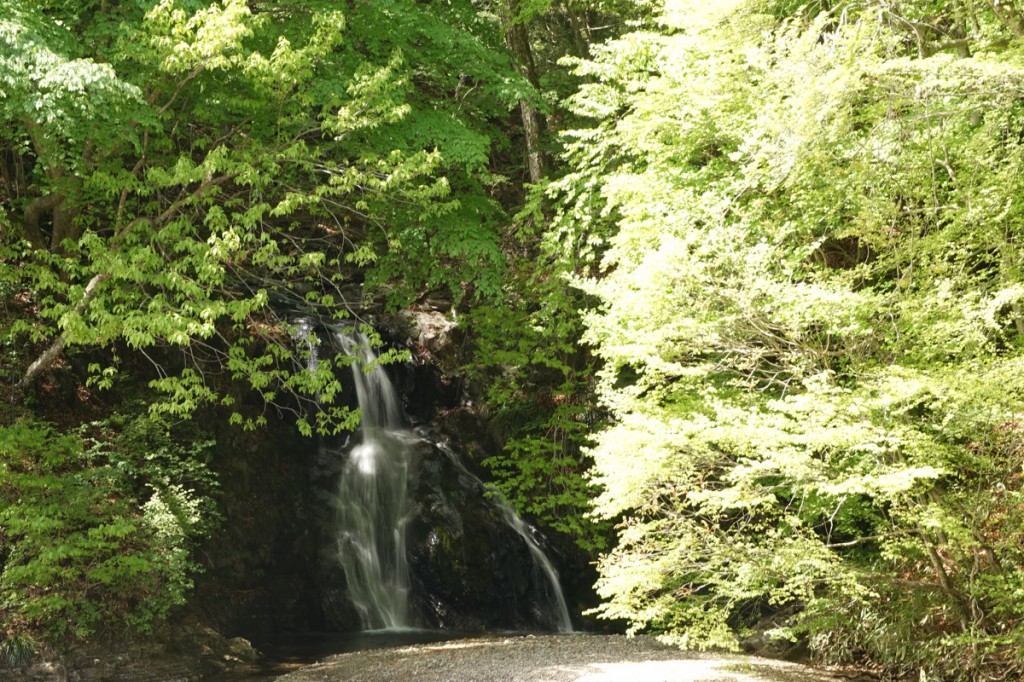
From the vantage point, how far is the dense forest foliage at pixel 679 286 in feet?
21.6

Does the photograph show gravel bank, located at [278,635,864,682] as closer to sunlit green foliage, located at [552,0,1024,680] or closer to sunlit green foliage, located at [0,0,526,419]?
sunlit green foliage, located at [552,0,1024,680]

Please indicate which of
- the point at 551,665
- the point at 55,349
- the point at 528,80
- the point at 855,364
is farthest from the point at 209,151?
the point at 855,364

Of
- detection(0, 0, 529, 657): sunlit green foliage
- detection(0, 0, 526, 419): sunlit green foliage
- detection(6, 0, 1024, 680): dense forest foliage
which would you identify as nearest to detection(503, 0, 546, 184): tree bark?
detection(0, 0, 526, 419): sunlit green foliage

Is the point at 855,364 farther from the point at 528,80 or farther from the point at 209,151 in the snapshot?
the point at 528,80

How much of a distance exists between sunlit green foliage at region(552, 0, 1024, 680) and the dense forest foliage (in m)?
0.04

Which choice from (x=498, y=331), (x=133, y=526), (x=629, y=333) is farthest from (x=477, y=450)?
(x=629, y=333)

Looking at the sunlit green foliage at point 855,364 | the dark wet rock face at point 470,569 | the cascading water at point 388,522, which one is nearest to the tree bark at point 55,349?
the cascading water at point 388,522

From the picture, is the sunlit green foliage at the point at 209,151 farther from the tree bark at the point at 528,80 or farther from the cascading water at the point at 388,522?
the cascading water at the point at 388,522

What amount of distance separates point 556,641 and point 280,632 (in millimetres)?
4475

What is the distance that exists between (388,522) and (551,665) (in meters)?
5.31

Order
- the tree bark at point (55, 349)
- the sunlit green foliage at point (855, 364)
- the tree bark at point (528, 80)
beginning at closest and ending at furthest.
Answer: the sunlit green foliage at point (855, 364)
the tree bark at point (55, 349)
the tree bark at point (528, 80)

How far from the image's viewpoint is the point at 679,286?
6.90 meters

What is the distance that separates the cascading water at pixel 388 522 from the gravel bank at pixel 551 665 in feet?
7.12

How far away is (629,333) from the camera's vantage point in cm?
739
